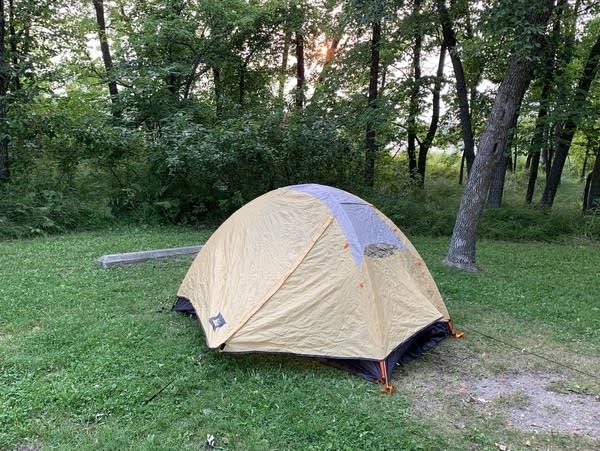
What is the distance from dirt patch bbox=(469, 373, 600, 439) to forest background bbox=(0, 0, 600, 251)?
3.70 meters

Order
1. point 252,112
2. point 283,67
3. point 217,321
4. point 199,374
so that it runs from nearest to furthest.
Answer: point 199,374
point 217,321
point 252,112
point 283,67

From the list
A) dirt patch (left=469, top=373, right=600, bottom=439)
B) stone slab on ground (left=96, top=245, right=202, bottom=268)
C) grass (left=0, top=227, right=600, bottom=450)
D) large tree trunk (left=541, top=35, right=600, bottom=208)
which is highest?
large tree trunk (left=541, top=35, right=600, bottom=208)

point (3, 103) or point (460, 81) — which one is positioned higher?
point (460, 81)

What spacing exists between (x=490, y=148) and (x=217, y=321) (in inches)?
188

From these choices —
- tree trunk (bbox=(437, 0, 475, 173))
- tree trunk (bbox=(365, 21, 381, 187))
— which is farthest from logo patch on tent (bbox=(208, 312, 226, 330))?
tree trunk (bbox=(437, 0, 475, 173))

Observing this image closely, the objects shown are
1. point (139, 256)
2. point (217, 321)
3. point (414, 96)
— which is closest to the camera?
point (217, 321)

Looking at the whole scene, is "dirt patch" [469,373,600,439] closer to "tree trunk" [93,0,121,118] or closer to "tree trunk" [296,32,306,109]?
"tree trunk" [296,32,306,109]

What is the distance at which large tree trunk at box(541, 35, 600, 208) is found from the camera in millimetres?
9484

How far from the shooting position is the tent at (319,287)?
11.4 ft

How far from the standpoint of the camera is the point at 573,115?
9414 mm

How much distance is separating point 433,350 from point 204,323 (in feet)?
6.70

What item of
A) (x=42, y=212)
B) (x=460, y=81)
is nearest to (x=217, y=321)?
(x=42, y=212)

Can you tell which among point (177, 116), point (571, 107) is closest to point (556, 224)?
point (571, 107)

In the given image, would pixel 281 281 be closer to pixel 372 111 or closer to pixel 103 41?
pixel 372 111
